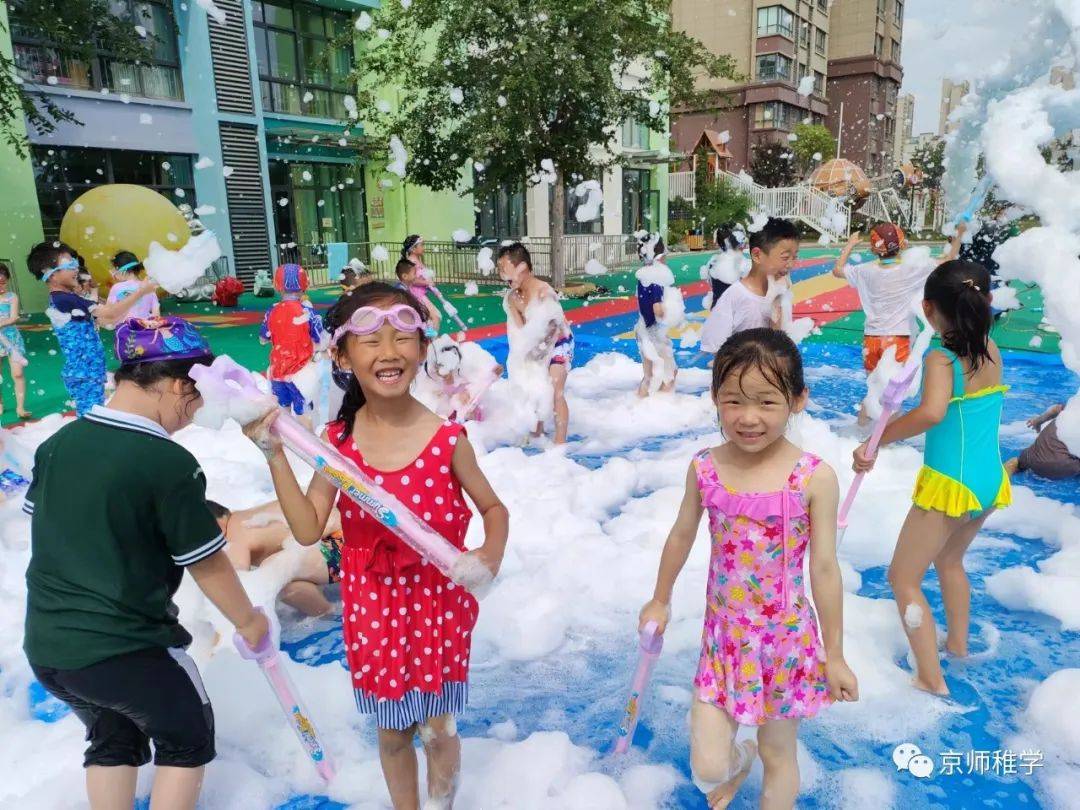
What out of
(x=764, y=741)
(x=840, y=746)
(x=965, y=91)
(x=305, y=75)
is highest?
(x=305, y=75)

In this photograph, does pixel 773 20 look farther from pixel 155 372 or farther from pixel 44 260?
pixel 155 372

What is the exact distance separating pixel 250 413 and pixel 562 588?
2470 millimetres

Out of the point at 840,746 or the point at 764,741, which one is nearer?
the point at 764,741

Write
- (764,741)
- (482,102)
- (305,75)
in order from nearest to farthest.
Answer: (764,741), (482,102), (305,75)

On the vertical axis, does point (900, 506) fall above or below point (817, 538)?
below

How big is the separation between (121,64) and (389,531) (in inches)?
696

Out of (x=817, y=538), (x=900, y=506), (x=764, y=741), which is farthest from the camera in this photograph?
(x=900, y=506)

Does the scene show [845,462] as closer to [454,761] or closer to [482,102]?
[454,761]

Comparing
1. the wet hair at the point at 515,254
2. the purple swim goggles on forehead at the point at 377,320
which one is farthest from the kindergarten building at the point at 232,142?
the purple swim goggles on forehead at the point at 377,320

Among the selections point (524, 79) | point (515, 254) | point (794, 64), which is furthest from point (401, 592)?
point (794, 64)

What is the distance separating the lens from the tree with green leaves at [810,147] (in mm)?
42562

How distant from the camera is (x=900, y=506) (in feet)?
15.6

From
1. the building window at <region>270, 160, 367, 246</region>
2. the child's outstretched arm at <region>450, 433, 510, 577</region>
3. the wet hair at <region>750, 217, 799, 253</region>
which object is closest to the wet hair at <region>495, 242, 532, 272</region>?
the wet hair at <region>750, 217, 799, 253</region>

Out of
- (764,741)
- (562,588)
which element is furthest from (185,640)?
(562,588)
